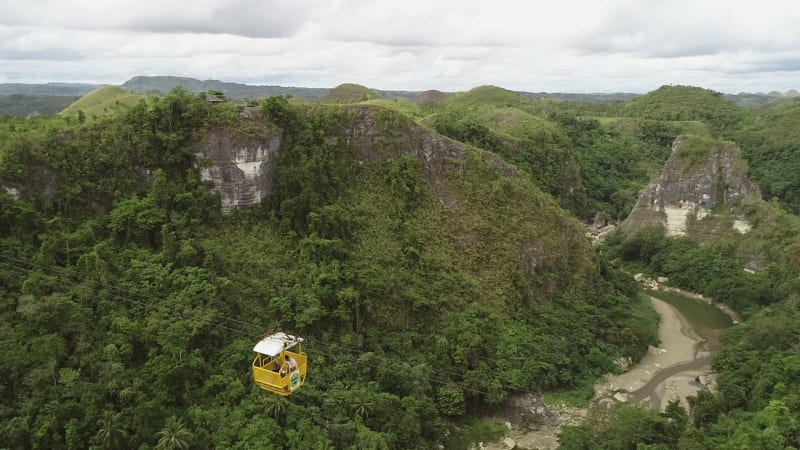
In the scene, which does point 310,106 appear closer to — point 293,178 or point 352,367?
point 293,178

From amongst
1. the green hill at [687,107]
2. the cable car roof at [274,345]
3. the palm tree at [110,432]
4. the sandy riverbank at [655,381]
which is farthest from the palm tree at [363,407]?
the green hill at [687,107]

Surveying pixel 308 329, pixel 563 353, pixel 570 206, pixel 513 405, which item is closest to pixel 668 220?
pixel 570 206

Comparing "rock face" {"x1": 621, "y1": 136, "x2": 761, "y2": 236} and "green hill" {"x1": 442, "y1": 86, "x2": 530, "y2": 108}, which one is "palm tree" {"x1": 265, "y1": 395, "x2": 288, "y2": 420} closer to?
"rock face" {"x1": 621, "y1": 136, "x2": 761, "y2": 236}

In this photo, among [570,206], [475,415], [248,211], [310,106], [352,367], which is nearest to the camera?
[352,367]

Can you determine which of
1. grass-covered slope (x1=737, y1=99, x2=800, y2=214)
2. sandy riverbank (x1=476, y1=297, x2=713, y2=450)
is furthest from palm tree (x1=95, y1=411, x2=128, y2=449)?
grass-covered slope (x1=737, y1=99, x2=800, y2=214)

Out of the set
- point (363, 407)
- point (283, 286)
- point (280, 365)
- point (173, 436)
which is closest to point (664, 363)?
point (363, 407)

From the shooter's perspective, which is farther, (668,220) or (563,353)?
(668,220)
